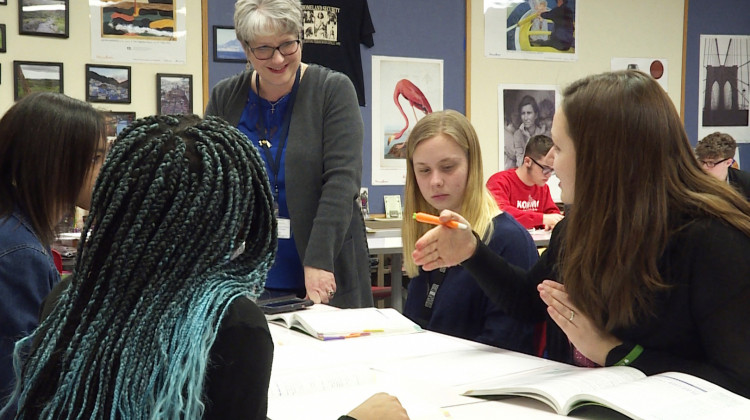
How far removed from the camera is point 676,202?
1417 millimetres

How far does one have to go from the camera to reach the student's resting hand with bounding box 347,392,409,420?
1058mm

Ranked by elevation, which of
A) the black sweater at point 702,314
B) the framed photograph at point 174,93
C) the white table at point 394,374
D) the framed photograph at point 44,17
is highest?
the framed photograph at point 44,17

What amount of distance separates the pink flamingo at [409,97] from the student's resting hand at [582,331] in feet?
13.1

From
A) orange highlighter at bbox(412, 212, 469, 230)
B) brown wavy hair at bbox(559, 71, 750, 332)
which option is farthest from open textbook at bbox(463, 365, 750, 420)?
orange highlighter at bbox(412, 212, 469, 230)

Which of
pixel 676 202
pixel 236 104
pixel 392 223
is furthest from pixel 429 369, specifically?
pixel 392 223

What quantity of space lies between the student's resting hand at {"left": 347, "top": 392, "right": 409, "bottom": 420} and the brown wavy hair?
1.82ft

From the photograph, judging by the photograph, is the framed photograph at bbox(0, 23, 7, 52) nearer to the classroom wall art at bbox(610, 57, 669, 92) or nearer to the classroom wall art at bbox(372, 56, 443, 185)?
the classroom wall art at bbox(372, 56, 443, 185)

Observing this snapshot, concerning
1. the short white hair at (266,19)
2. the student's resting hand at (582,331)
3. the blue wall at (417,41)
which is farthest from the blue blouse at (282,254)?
the blue wall at (417,41)

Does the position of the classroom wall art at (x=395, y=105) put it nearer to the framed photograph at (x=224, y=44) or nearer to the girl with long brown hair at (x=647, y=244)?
the framed photograph at (x=224, y=44)

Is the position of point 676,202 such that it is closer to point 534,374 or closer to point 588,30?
point 534,374

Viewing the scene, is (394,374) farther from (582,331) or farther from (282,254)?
(282,254)

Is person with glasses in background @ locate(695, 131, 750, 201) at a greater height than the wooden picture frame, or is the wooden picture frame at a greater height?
the wooden picture frame

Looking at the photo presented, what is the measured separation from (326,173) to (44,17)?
2.98m

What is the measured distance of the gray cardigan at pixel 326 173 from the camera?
2244 mm
